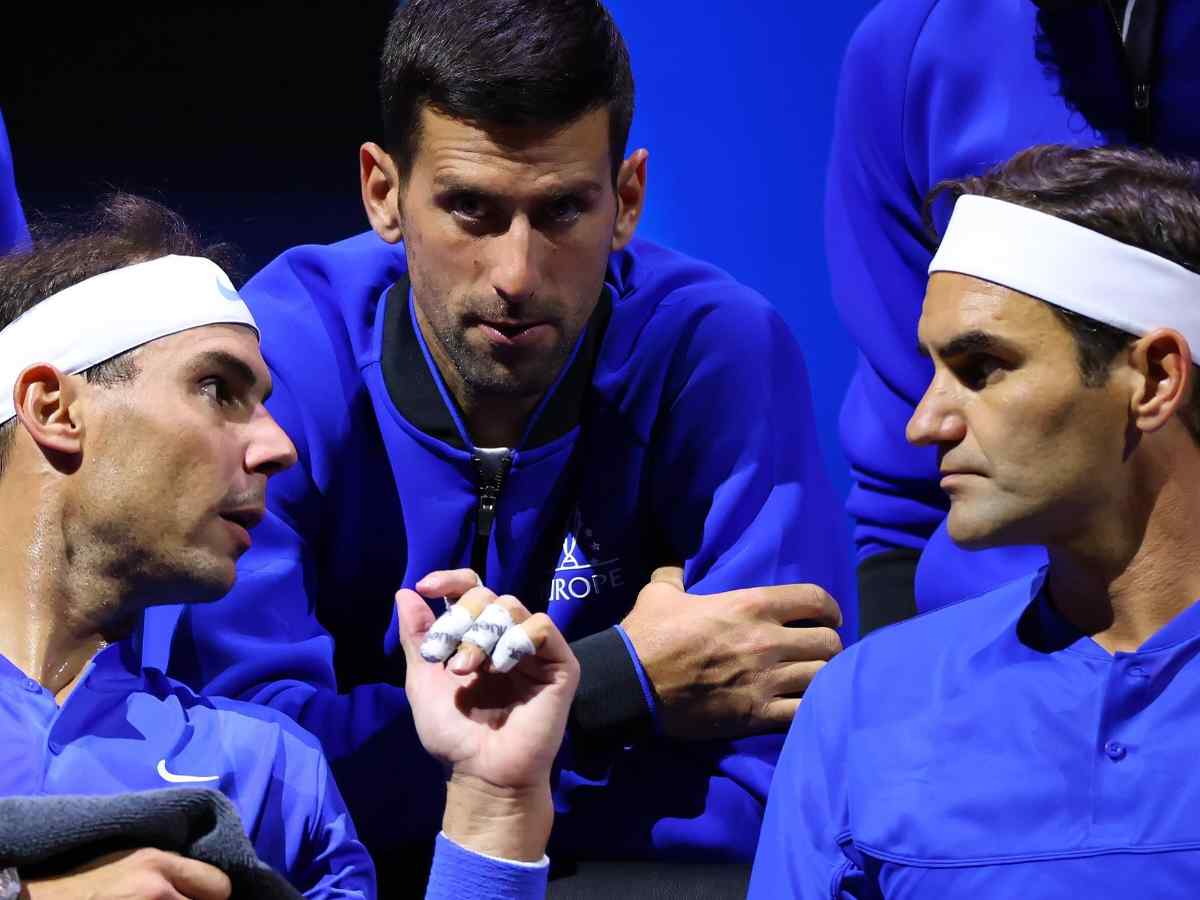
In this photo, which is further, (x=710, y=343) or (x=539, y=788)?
(x=710, y=343)

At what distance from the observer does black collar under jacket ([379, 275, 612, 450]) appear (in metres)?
2.35

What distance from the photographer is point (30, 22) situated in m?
3.65

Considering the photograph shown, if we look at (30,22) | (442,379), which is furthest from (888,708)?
(30,22)

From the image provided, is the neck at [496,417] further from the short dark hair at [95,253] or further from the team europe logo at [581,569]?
the short dark hair at [95,253]

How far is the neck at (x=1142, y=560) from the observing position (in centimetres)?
180

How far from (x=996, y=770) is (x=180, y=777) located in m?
0.78

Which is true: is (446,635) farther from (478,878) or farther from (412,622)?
(478,878)

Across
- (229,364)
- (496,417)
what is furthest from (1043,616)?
(229,364)

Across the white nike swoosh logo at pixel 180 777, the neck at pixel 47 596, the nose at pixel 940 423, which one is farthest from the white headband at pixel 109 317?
the nose at pixel 940 423

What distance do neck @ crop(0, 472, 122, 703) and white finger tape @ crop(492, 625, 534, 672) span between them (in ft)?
1.46

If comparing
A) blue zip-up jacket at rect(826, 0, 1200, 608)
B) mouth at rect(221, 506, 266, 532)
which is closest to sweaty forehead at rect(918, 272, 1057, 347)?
blue zip-up jacket at rect(826, 0, 1200, 608)

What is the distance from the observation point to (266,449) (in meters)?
2.03

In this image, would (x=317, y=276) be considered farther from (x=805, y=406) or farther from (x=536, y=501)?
(x=805, y=406)

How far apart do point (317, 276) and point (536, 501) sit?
1.49 feet
